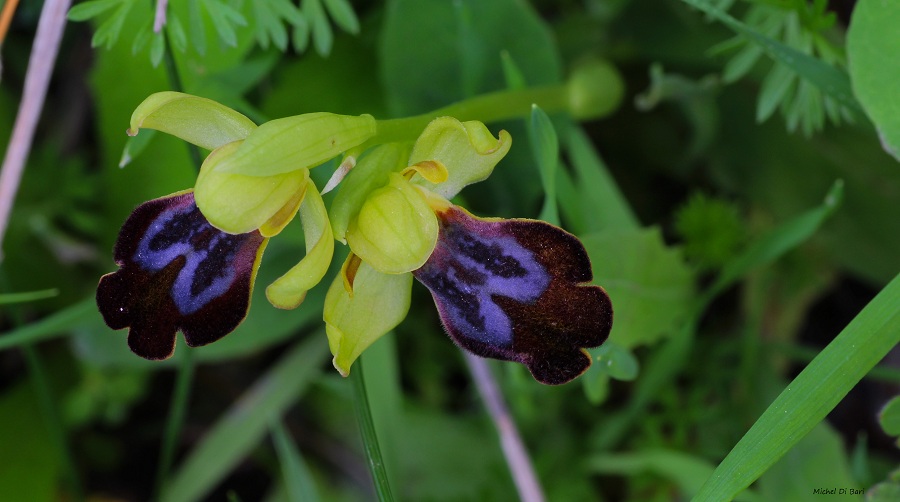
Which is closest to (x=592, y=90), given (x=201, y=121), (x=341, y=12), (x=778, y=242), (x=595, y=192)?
(x=595, y=192)

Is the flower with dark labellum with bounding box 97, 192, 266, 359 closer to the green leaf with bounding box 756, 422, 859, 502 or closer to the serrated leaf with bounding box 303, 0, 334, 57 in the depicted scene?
the serrated leaf with bounding box 303, 0, 334, 57

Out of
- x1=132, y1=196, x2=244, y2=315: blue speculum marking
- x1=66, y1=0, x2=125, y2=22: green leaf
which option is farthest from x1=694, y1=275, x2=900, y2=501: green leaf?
x1=66, y1=0, x2=125, y2=22: green leaf

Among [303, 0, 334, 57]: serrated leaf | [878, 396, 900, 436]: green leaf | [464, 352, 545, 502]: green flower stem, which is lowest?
[464, 352, 545, 502]: green flower stem

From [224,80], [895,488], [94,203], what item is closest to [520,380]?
[895,488]

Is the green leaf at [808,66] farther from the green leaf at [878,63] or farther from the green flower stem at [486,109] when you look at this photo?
the green flower stem at [486,109]

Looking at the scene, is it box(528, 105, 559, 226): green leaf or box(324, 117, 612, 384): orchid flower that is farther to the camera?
box(528, 105, 559, 226): green leaf

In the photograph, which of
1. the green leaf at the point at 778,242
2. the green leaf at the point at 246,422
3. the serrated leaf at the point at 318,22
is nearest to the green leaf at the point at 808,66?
the green leaf at the point at 778,242

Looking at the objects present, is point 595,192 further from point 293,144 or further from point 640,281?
point 293,144
